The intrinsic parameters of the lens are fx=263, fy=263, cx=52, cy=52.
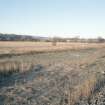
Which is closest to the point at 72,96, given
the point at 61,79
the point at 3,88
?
the point at 3,88

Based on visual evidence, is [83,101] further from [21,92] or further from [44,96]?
[21,92]

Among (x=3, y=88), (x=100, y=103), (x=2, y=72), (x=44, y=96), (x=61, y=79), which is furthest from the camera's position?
(x=2, y=72)

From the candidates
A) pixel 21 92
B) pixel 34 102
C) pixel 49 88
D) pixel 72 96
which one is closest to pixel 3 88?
pixel 21 92

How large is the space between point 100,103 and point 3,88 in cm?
518

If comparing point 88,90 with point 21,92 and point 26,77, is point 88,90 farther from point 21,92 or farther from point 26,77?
point 26,77

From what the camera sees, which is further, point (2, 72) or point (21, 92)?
point (2, 72)

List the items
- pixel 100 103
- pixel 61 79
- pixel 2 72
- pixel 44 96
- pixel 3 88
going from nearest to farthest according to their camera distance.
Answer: pixel 100 103 < pixel 44 96 < pixel 3 88 < pixel 61 79 < pixel 2 72

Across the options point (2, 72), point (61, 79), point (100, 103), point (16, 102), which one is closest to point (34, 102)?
point (16, 102)

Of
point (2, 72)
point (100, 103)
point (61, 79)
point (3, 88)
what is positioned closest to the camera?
point (100, 103)

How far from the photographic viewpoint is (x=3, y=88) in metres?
13.0

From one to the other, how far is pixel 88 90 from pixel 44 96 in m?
1.95

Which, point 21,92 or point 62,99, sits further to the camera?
point 21,92

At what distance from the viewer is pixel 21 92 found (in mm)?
12016

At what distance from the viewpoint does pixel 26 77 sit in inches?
637
